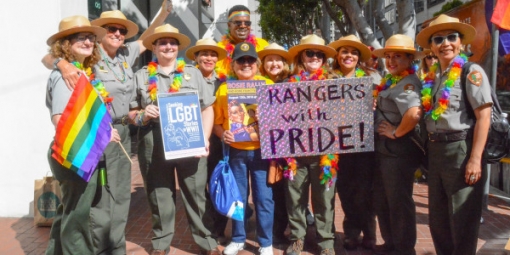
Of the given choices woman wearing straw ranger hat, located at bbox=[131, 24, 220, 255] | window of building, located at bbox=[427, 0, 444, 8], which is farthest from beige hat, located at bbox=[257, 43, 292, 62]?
window of building, located at bbox=[427, 0, 444, 8]

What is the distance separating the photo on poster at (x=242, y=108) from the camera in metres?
4.14

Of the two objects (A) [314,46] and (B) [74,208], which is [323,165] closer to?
(A) [314,46]

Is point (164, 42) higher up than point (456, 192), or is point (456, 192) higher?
point (164, 42)

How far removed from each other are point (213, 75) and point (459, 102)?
2591mm

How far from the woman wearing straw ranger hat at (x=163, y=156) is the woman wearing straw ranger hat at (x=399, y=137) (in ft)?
5.45

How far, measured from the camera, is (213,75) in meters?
4.89

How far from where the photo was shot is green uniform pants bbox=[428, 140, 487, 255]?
3.47m

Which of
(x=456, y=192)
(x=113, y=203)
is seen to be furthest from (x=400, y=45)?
(x=113, y=203)

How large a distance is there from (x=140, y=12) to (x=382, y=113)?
9.55 metres

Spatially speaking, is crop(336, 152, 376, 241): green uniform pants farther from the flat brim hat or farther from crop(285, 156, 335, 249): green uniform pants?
the flat brim hat

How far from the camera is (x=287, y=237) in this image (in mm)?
4785

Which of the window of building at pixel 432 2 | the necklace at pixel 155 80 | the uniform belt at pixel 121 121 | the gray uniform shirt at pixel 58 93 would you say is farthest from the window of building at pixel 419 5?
the gray uniform shirt at pixel 58 93

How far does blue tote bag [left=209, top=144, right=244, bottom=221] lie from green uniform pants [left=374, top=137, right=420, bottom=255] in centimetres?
139

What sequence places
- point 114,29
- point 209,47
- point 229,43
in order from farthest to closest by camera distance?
point 229,43
point 209,47
point 114,29
